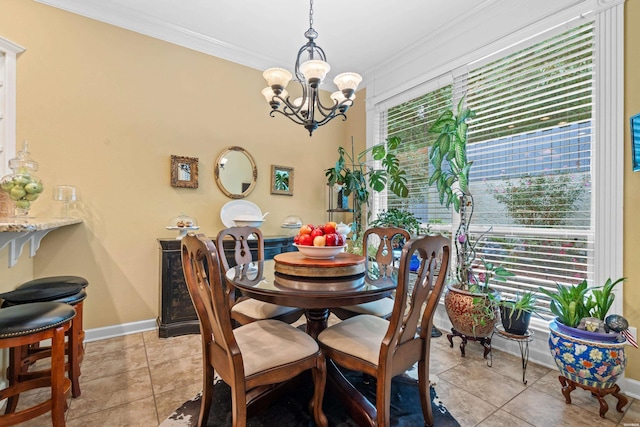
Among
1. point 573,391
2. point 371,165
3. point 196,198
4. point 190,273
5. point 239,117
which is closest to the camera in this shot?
point 190,273

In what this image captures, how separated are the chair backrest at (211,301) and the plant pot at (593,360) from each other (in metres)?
1.96

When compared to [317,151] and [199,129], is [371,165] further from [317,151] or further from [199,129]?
[199,129]

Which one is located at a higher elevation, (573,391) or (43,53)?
(43,53)

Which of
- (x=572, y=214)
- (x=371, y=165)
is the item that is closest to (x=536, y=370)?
(x=572, y=214)

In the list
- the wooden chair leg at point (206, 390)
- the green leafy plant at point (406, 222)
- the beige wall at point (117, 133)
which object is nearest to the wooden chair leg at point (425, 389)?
the wooden chair leg at point (206, 390)

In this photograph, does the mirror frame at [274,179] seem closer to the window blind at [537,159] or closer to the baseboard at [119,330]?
the baseboard at [119,330]

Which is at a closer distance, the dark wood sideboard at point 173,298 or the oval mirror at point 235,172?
the dark wood sideboard at point 173,298

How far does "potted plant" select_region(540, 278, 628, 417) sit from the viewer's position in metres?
1.68

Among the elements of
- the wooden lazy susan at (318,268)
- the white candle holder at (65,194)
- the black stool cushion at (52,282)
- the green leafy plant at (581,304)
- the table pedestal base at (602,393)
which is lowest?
the table pedestal base at (602,393)

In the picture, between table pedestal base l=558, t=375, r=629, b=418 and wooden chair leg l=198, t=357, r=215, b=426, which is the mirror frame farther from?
table pedestal base l=558, t=375, r=629, b=418

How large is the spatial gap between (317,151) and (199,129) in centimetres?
160

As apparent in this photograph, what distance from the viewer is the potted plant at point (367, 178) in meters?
3.43

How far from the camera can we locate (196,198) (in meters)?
3.22

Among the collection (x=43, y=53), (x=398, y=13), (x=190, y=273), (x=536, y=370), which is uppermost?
(x=398, y=13)
